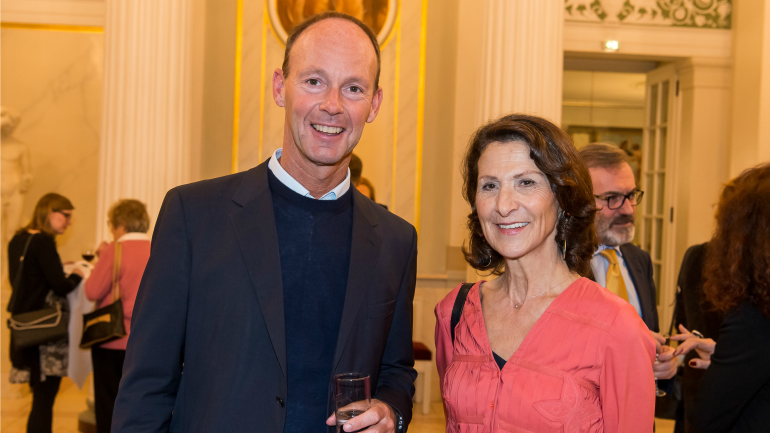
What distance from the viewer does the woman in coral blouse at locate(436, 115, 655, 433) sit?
160 cm

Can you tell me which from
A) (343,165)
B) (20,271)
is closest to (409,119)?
(20,271)

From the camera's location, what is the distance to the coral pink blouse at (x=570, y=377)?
159cm

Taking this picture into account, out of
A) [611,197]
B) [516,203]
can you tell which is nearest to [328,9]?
[611,197]

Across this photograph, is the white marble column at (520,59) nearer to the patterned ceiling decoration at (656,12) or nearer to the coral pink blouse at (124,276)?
the patterned ceiling decoration at (656,12)

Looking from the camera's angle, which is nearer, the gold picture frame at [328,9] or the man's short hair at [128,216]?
the man's short hair at [128,216]

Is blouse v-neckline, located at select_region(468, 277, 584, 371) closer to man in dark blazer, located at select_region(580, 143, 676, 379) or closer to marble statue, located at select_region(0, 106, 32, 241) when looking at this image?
man in dark blazer, located at select_region(580, 143, 676, 379)

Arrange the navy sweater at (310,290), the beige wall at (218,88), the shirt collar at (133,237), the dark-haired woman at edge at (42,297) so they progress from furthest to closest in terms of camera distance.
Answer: the beige wall at (218,88)
the dark-haired woman at edge at (42,297)
the shirt collar at (133,237)
the navy sweater at (310,290)

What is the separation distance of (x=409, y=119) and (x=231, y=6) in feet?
7.16

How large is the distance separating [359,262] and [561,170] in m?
0.63

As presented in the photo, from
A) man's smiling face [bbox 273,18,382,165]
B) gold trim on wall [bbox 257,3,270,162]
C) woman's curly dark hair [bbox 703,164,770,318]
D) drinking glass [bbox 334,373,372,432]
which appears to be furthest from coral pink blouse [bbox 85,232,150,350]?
woman's curly dark hair [bbox 703,164,770,318]

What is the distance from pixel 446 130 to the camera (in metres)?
6.68

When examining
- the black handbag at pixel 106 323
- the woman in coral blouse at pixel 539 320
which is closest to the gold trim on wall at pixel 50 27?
the black handbag at pixel 106 323

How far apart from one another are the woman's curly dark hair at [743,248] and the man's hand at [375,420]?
4.06 ft

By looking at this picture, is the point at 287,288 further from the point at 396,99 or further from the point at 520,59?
the point at 396,99
